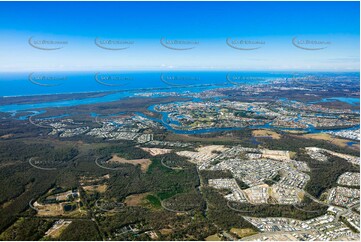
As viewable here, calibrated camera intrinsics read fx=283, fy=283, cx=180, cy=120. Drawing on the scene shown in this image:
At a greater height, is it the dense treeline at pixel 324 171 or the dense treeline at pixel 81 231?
the dense treeline at pixel 324 171

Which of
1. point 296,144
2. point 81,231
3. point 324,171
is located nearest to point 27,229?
point 81,231

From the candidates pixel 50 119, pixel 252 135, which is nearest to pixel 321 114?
pixel 252 135

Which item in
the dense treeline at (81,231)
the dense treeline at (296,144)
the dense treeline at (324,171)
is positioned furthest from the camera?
the dense treeline at (296,144)

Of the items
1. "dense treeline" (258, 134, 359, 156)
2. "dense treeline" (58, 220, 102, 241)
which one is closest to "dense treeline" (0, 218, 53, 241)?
"dense treeline" (58, 220, 102, 241)

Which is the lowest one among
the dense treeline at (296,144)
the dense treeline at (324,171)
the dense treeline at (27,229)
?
the dense treeline at (27,229)

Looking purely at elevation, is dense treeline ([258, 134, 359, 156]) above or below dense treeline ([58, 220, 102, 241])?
above

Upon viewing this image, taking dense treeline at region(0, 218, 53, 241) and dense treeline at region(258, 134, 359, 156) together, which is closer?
dense treeline at region(0, 218, 53, 241)

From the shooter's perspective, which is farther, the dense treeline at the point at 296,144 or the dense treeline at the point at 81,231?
the dense treeline at the point at 296,144

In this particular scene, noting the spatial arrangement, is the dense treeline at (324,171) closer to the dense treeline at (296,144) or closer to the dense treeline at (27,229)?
the dense treeline at (296,144)

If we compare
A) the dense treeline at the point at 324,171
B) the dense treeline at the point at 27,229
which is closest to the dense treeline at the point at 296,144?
the dense treeline at the point at 324,171

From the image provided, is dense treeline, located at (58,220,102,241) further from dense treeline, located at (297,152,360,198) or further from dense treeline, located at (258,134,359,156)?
dense treeline, located at (258,134,359,156)

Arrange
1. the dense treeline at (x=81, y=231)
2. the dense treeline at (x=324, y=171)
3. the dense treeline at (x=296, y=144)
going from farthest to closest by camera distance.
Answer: the dense treeline at (x=296, y=144), the dense treeline at (x=324, y=171), the dense treeline at (x=81, y=231)
